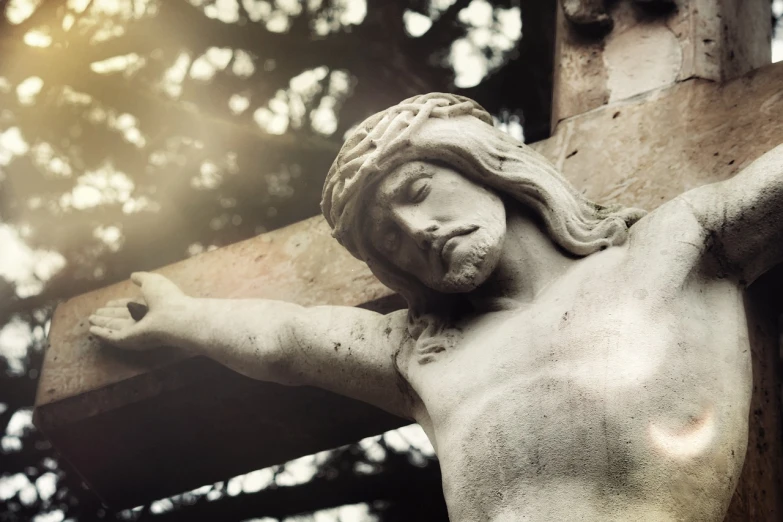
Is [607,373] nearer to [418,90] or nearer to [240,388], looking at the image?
[240,388]

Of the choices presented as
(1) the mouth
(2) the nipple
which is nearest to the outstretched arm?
(1) the mouth

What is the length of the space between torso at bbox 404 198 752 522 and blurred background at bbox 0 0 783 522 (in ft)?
5.27

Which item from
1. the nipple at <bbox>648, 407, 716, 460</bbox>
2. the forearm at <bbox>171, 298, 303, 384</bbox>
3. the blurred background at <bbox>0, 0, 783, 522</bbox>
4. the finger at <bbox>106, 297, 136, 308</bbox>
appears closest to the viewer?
the nipple at <bbox>648, 407, 716, 460</bbox>

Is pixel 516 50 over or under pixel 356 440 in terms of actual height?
over

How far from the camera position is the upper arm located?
3.14 m

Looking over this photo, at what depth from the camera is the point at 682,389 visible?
8.48 feet

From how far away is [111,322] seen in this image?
3.94 meters

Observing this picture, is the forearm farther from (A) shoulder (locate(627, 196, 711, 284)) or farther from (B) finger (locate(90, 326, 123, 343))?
(A) shoulder (locate(627, 196, 711, 284))

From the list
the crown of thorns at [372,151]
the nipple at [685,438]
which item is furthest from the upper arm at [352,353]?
the nipple at [685,438]

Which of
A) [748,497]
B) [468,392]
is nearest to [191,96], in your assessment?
[468,392]

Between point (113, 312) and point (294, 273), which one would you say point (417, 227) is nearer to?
point (294, 273)

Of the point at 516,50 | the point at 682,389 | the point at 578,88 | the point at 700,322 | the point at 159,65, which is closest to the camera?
the point at 682,389

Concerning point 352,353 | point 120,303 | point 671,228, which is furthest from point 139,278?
point 671,228

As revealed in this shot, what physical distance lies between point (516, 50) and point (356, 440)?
149cm
